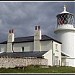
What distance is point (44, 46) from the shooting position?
3169 cm

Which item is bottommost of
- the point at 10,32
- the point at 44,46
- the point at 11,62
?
the point at 11,62

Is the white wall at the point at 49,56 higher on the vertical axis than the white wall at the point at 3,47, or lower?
lower

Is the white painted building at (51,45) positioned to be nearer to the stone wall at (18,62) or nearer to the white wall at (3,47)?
the white wall at (3,47)

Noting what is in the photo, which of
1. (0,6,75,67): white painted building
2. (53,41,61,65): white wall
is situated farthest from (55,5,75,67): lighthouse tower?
(53,41,61,65): white wall

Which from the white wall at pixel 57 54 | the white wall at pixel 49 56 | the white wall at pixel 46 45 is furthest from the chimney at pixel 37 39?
the white wall at pixel 57 54

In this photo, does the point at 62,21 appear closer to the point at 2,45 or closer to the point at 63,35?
the point at 63,35

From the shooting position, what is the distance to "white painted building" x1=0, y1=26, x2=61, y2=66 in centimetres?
3114

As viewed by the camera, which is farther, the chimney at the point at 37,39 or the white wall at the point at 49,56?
the chimney at the point at 37,39

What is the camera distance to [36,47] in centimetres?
3209

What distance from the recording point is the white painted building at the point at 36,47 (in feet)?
102

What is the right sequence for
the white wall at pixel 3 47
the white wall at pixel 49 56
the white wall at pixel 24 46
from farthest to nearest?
the white wall at pixel 3 47, the white wall at pixel 24 46, the white wall at pixel 49 56

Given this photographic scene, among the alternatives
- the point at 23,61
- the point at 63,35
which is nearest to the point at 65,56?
the point at 63,35

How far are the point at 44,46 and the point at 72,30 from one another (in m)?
6.26

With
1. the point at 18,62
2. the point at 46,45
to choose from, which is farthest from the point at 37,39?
the point at 18,62
